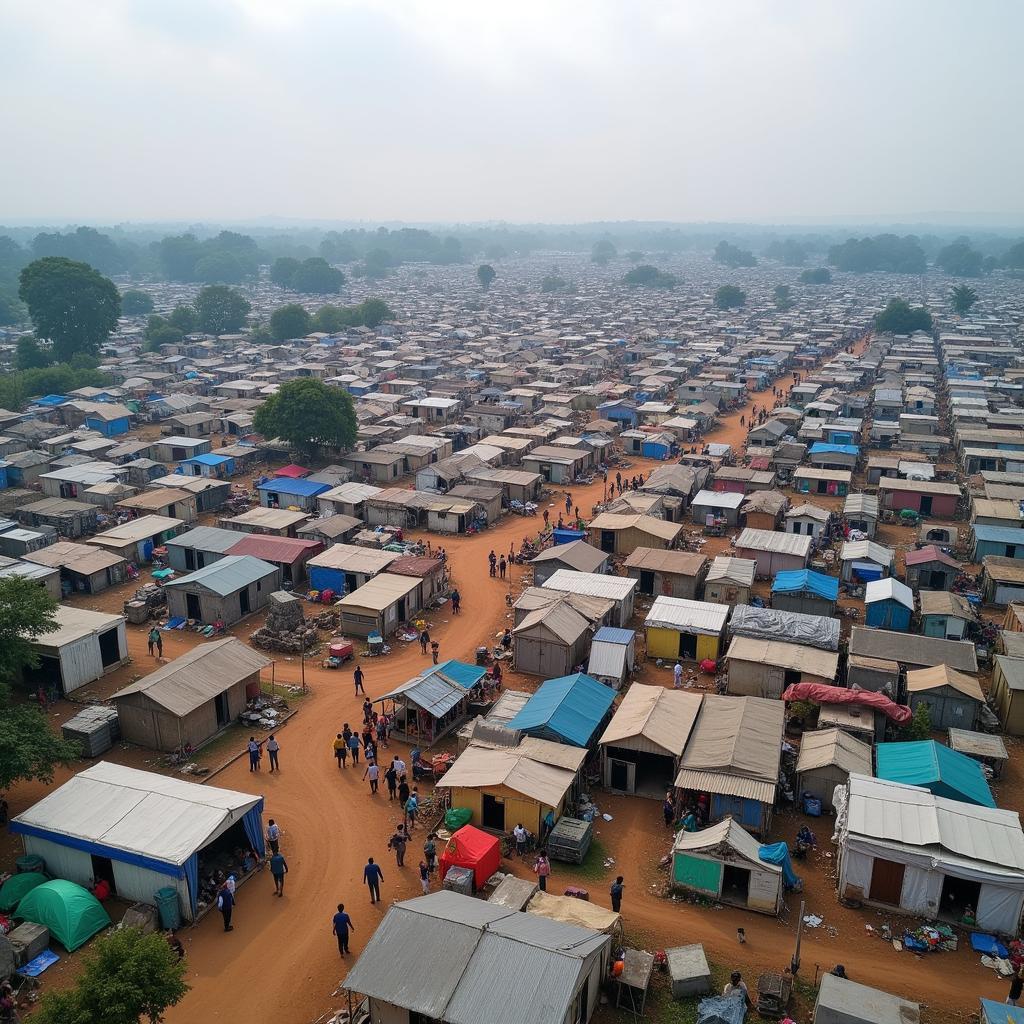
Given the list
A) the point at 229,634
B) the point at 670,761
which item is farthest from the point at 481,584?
the point at 670,761

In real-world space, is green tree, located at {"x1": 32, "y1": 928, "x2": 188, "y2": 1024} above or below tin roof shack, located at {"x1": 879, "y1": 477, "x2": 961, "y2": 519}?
above

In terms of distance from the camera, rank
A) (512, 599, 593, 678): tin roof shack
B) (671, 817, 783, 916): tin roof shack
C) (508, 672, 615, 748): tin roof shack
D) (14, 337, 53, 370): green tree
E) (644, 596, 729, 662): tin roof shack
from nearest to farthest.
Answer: (671, 817, 783, 916): tin roof shack, (508, 672, 615, 748): tin roof shack, (512, 599, 593, 678): tin roof shack, (644, 596, 729, 662): tin roof shack, (14, 337, 53, 370): green tree

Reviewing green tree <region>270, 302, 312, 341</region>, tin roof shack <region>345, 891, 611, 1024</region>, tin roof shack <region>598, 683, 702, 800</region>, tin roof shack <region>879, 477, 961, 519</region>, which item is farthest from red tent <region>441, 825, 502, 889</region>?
green tree <region>270, 302, 312, 341</region>

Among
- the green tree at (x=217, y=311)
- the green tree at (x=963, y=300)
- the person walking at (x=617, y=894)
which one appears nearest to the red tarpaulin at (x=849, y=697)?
the person walking at (x=617, y=894)

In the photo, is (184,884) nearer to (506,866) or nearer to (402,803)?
(402,803)

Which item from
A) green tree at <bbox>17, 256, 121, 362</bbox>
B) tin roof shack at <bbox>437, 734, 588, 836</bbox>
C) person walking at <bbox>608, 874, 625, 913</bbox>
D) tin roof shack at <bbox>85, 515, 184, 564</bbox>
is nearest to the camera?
person walking at <bbox>608, 874, 625, 913</bbox>

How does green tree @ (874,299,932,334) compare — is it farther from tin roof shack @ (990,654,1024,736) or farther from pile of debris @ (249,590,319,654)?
pile of debris @ (249,590,319,654)

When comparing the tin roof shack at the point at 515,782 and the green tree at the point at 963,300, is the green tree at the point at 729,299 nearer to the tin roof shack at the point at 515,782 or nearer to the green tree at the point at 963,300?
the green tree at the point at 963,300
